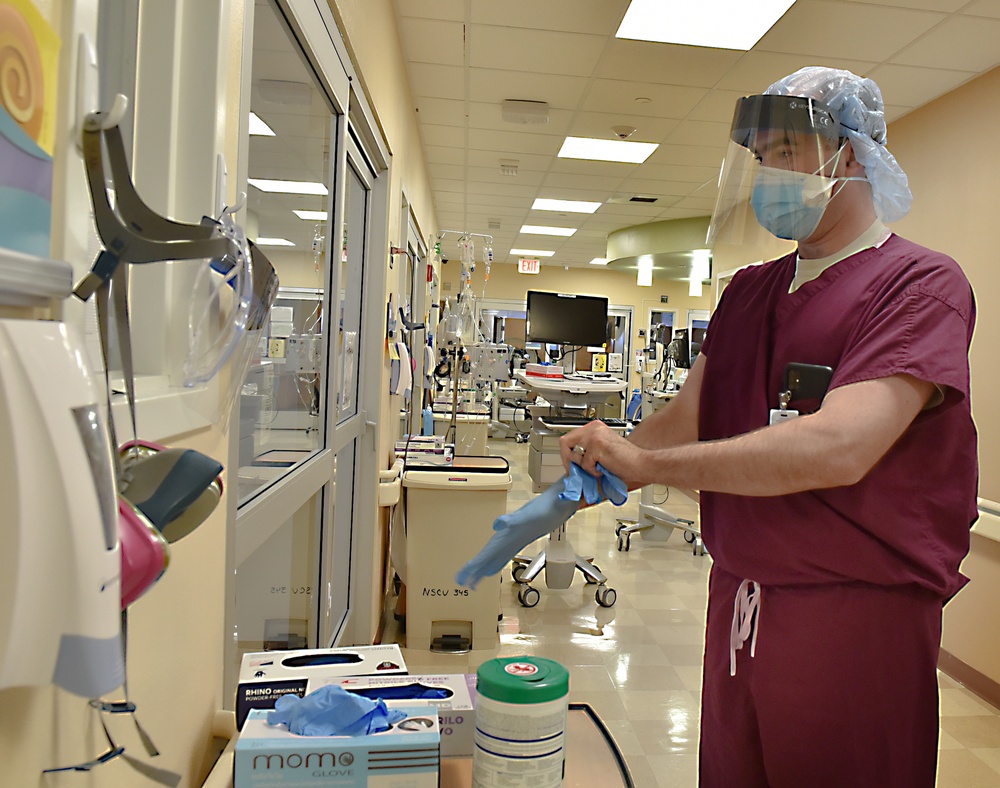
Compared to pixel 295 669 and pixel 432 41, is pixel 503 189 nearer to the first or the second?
pixel 432 41

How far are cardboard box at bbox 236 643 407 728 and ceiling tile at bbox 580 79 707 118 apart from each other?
373 centimetres

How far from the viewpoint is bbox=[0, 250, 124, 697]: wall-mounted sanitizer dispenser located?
0.40 metres

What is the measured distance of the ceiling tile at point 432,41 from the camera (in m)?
3.40

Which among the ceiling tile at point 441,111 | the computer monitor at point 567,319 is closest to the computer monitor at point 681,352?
the computer monitor at point 567,319

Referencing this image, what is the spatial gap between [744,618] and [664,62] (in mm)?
Result: 3158

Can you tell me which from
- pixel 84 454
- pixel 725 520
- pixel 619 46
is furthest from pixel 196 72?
pixel 619 46

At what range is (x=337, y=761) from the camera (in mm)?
771

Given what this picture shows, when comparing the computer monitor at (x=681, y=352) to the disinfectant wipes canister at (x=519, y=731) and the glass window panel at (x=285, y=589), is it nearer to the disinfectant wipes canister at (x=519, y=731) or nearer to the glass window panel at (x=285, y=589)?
the glass window panel at (x=285, y=589)

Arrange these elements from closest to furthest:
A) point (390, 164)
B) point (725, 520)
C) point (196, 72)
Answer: point (196, 72)
point (725, 520)
point (390, 164)

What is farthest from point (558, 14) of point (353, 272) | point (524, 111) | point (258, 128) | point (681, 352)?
point (681, 352)

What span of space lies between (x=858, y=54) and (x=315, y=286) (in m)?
2.88

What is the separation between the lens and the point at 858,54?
343 cm

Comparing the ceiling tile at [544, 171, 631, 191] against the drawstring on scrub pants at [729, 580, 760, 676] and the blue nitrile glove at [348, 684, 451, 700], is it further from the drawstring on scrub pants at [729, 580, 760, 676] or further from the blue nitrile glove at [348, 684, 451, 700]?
the blue nitrile glove at [348, 684, 451, 700]

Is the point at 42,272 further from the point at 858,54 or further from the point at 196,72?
the point at 858,54
